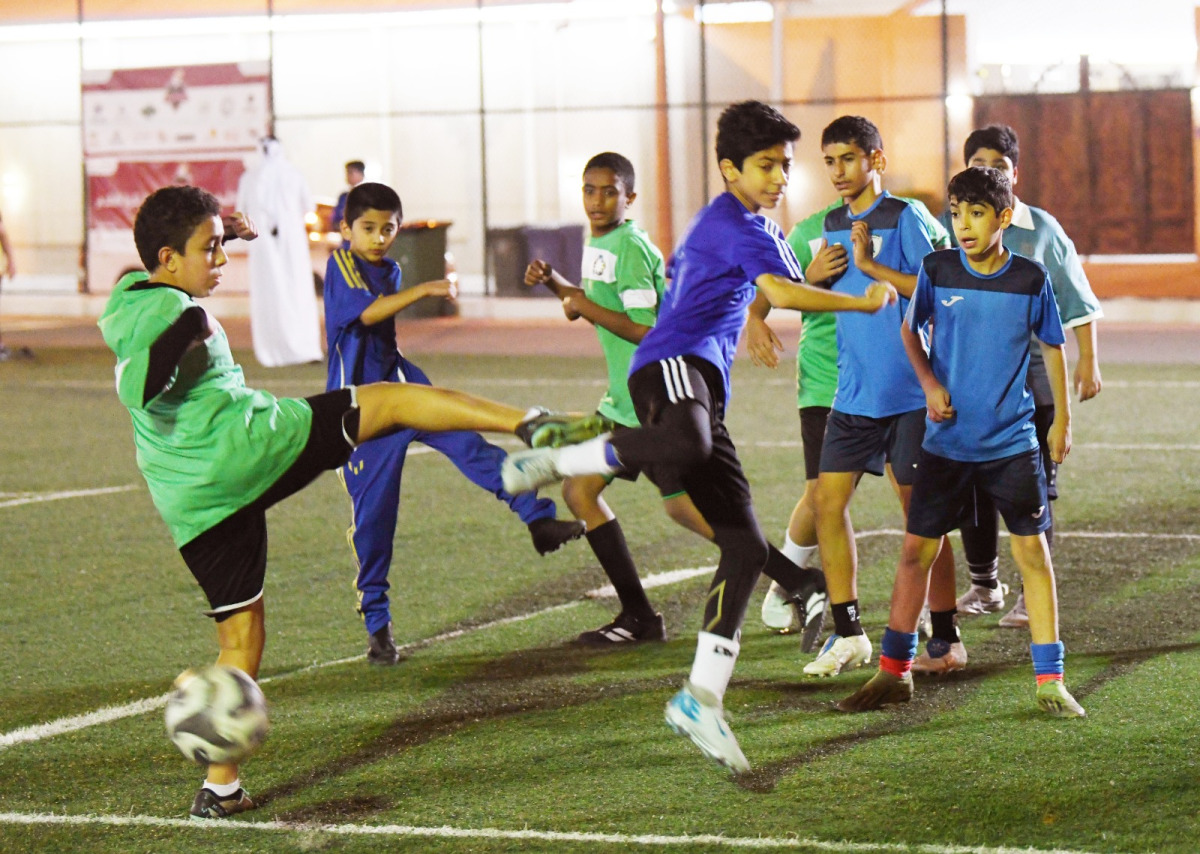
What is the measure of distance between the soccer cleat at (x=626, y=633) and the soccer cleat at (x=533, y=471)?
174 centimetres

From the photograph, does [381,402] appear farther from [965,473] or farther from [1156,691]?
[1156,691]

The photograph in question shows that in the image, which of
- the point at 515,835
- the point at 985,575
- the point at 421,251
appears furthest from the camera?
the point at 421,251

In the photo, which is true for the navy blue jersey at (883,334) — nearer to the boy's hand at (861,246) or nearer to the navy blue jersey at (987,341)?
the boy's hand at (861,246)

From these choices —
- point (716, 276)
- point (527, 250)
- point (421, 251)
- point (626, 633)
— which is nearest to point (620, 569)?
point (626, 633)

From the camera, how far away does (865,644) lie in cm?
568

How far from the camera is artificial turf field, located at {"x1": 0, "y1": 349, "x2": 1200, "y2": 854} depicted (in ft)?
13.8

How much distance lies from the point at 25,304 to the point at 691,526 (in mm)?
26578

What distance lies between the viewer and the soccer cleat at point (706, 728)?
14.4ft

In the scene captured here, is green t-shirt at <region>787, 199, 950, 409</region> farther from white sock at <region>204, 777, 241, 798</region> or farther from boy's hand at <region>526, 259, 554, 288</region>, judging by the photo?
white sock at <region>204, 777, 241, 798</region>

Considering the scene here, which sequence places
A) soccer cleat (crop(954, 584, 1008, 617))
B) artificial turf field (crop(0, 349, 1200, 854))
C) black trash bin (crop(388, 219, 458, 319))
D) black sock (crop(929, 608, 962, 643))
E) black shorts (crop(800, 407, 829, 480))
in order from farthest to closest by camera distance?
black trash bin (crop(388, 219, 458, 319)), soccer cleat (crop(954, 584, 1008, 617)), black shorts (crop(800, 407, 829, 480)), black sock (crop(929, 608, 962, 643)), artificial turf field (crop(0, 349, 1200, 854))

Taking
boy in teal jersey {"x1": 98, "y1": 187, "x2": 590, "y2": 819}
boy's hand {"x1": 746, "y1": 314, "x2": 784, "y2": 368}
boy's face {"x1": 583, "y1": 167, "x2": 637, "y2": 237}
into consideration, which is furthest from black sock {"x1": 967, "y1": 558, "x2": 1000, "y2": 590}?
boy in teal jersey {"x1": 98, "y1": 187, "x2": 590, "y2": 819}

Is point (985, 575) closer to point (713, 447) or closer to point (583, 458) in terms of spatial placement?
point (713, 447)

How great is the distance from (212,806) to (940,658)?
2690mm

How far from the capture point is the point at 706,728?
4.41 meters
